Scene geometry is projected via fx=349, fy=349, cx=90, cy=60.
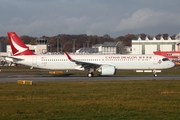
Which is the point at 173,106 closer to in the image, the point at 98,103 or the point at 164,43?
the point at 98,103

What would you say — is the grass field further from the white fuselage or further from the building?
the building

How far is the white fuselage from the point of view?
151 ft

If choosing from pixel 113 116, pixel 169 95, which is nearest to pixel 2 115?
pixel 113 116

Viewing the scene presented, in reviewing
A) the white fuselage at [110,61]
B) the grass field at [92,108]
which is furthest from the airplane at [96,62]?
the grass field at [92,108]

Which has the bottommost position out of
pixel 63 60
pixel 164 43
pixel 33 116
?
pixel 33 116

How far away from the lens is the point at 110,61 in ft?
152

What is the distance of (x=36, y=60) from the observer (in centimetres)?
4719

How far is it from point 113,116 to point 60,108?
3.52 meters

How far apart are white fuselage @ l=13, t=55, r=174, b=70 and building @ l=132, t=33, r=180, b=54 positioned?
8494 cm

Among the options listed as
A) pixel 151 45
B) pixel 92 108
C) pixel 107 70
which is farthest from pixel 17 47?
pixel 151 45

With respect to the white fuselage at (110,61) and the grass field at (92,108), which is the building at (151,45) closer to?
the white fuselage at (110,61)

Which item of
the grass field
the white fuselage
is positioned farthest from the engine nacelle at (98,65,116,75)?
the grass field

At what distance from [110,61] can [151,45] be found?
3546 inches

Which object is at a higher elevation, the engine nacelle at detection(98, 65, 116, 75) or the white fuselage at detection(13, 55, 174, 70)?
the white fuselage at detection(13, 55, 174, 70)
